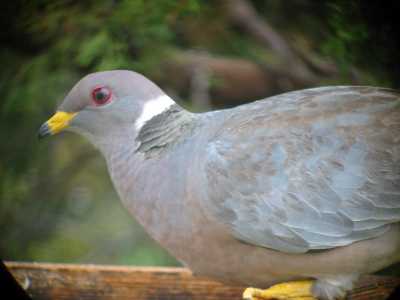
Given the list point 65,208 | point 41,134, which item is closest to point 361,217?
point 41,134

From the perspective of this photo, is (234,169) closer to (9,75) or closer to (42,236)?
(9,75)

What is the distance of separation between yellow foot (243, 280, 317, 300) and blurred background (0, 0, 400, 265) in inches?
27.2

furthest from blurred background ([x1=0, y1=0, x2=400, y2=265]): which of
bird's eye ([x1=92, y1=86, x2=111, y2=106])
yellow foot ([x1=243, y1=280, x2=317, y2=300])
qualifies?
yellow foot ([x1=243, y1=280, x2=317, y2=300])

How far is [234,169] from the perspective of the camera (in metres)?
2.08

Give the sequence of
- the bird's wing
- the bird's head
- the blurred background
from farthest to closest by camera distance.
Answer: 1. the blurred background
2. the bird's head
3. the bird's wing

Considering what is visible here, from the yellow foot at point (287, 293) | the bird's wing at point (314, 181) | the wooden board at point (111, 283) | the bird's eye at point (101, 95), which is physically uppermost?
the bird's eye at point (101, 95)

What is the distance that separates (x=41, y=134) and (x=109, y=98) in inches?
9.3

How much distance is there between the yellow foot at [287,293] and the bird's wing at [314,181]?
141 millimetres

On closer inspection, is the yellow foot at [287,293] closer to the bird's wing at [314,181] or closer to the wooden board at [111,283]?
the bird's wing at [314,181]

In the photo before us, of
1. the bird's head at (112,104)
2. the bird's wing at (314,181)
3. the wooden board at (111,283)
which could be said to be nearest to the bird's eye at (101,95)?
the bird's head at (112,104)

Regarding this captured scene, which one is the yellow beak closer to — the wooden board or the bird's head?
the bird's head

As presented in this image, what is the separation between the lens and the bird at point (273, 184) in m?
2.04

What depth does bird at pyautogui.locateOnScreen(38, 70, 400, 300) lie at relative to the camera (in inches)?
80.5

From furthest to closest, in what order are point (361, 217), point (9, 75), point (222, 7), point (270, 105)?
point (222, 7) → point (9, 75) → point (270, 105) → point (361, 217)
